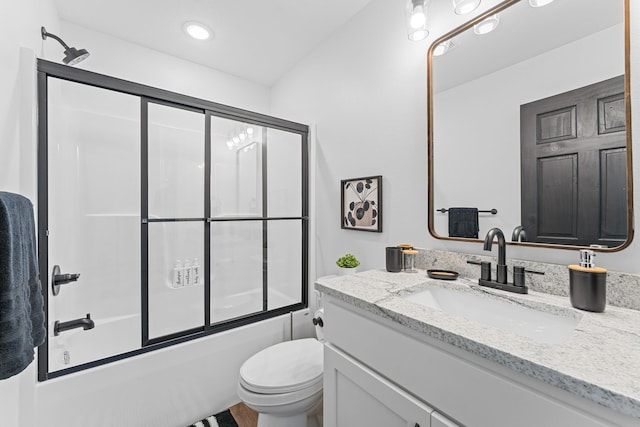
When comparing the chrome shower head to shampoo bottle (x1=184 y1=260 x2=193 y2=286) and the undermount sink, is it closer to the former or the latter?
shampoo bottle (x1=184 y1=260 x2=193 y2=286)

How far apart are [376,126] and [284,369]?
4.63ft

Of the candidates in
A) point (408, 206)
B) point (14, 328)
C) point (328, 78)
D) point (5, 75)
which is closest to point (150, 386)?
point (14, 328)

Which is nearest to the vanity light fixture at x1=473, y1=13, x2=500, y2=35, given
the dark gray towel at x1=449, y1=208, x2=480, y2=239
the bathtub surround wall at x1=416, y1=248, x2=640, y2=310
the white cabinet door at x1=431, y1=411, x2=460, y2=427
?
the dark gray towel at x1=449, y1=208, x2=480, y2=239

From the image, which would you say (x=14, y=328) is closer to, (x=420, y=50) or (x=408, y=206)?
(x=408, y=206)

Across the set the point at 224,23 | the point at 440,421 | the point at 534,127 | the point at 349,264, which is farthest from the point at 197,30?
the point at 440,421

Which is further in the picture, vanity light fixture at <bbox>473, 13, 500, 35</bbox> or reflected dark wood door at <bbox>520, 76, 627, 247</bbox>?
vanity light fixture at <bbox>473, 13, 500, 35</bbox>

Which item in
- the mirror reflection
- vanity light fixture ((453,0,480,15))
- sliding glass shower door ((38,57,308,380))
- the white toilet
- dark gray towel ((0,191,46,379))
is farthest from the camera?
sliding glass shower door ((38,57,308,380))

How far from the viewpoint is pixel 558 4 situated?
0.95 m

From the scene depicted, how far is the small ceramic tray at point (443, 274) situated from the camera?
1114 mm

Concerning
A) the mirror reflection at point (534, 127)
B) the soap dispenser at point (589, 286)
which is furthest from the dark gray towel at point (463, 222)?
the soap dispenser at point (589, 286)

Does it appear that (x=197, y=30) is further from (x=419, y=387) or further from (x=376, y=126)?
(x=419, y=387)

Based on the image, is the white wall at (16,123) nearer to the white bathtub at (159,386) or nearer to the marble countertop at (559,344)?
the white bathtub at (159,386)

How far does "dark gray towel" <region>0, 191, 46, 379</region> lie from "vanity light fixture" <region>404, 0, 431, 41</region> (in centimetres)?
160

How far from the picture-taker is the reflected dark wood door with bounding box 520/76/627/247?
0.83 metres
